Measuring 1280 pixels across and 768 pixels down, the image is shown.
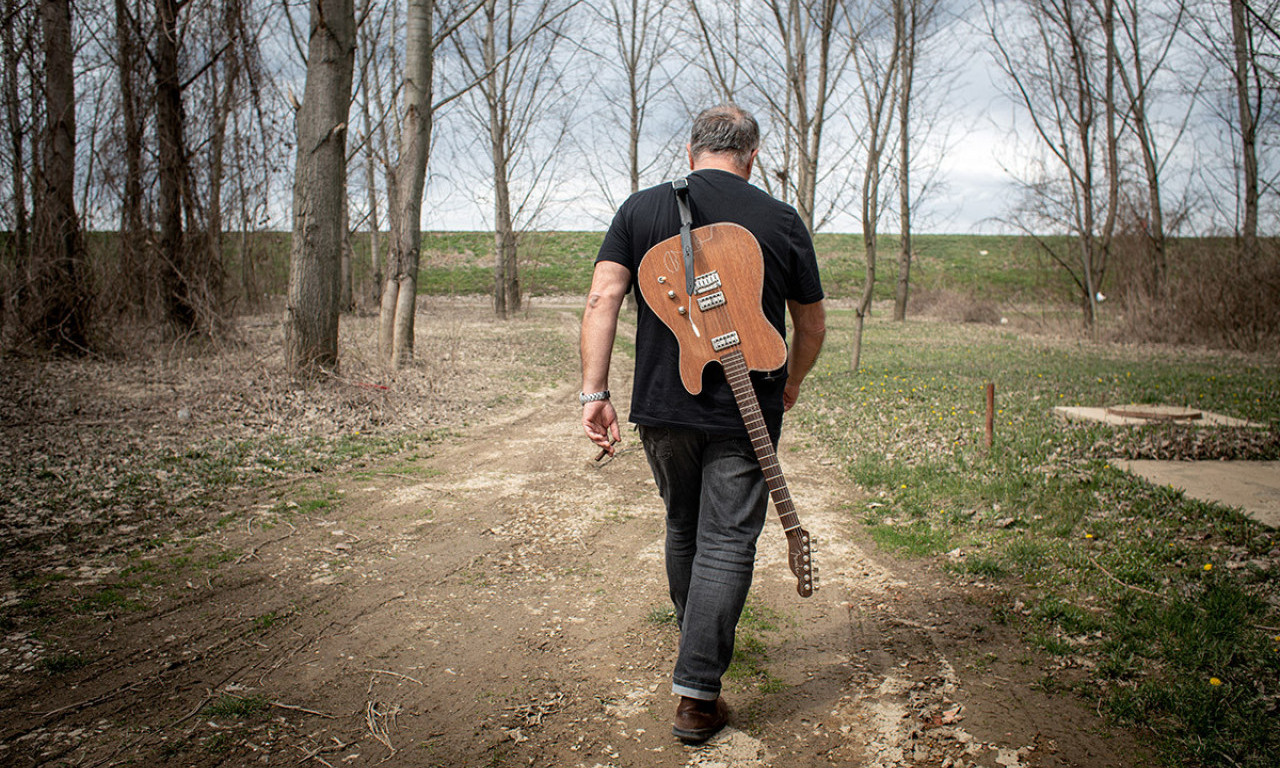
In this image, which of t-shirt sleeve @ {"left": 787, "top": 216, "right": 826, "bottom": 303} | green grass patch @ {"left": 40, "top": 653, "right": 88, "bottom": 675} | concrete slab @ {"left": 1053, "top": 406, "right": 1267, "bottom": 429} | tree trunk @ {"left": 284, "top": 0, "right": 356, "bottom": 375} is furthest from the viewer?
tree trunk @ {"left": 284, "top": 0, "right": 356, "bottom": 375}

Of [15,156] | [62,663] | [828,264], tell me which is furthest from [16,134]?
[828,264]

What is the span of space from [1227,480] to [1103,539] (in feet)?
5.52

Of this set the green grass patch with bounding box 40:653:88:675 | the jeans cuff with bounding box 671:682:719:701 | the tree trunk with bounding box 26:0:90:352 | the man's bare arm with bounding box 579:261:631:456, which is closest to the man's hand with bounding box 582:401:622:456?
the man's bare arm with bounding box 579:261:631:456

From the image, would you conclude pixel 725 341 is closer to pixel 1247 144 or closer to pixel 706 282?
pixel 706 282

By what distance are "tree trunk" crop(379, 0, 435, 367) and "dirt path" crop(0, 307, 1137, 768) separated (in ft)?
Result: 21.2

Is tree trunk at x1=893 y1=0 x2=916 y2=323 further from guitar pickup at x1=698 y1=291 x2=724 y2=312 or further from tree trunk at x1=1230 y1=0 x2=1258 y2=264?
guitar pickup at x1=698 y1=291 x2=724 y2=312

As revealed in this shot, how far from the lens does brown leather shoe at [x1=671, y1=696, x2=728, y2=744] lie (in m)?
2.48

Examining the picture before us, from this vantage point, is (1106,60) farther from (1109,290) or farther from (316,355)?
(316,355)

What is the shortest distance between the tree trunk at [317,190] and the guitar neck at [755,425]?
23.4 ft

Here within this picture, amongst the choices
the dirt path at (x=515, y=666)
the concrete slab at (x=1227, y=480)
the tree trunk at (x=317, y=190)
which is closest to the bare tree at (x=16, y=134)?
the tree trunk at (x=317, y=190)

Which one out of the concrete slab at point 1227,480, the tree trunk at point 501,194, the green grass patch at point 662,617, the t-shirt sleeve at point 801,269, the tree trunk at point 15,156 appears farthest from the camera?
the tree trunk at point 501,194

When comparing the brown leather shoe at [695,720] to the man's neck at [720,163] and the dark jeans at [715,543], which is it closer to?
the dark jeans at [715,543]

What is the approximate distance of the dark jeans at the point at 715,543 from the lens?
8.04 ft

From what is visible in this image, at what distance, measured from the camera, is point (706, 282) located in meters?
2.47
